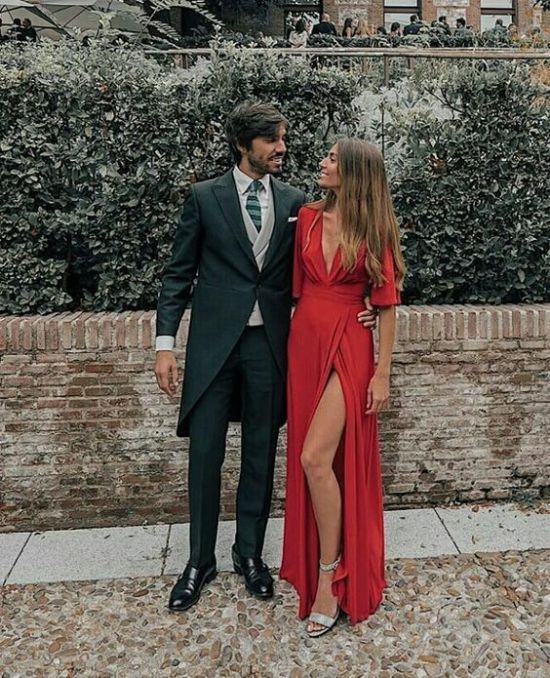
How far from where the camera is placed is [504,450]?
4.35m

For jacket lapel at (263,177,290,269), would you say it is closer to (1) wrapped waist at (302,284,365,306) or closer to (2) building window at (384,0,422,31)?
(1) wrapped waist at (302,284,365,306)

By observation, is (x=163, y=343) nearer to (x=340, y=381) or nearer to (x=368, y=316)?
(x=340, y=381)

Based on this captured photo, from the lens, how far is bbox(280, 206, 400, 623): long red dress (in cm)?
293

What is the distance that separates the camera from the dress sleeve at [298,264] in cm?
301

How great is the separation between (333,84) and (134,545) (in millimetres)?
2876

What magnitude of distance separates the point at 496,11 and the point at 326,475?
2390cm

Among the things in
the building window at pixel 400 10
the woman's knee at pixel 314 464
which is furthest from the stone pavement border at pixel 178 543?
the building window at pixel 400 10

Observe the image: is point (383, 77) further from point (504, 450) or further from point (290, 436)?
point (290, 436)

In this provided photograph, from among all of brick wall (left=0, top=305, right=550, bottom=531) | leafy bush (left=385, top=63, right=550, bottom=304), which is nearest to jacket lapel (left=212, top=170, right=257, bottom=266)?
brick wall (left=0, top=305, right=550, bottom=531)

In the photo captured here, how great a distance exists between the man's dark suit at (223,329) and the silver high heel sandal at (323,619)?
0.52m

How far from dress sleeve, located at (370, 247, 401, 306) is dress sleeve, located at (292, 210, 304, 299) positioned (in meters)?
0.32

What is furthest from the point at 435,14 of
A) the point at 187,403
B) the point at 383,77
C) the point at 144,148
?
the point at 187,403

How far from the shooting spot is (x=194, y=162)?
4348mm

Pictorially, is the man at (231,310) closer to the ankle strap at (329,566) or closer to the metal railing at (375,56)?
the ankle strap at (329,566)
